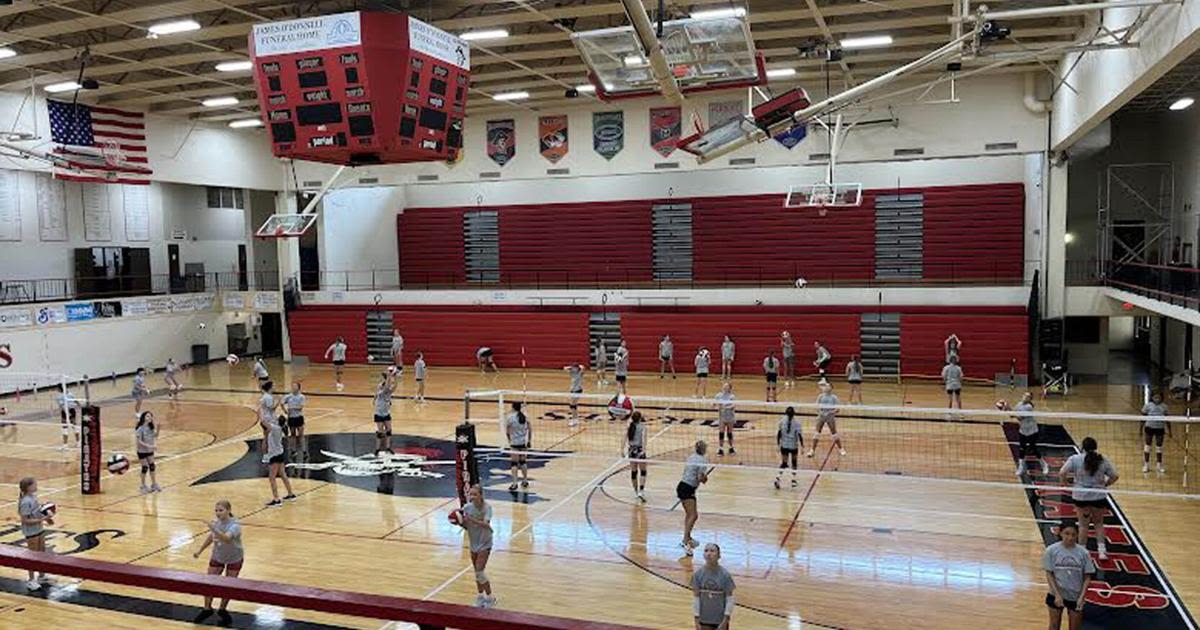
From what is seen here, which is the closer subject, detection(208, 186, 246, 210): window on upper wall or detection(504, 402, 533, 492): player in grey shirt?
detection(504, 402, 533, 492): player in grey shirt

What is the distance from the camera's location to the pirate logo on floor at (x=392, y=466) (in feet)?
50.9

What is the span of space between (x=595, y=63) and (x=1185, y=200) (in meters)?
22.0

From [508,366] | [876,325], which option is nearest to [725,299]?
[876,325]

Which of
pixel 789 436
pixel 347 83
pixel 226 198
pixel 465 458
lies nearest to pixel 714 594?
pixel 465 458

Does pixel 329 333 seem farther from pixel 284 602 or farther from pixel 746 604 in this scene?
pixel 284 602

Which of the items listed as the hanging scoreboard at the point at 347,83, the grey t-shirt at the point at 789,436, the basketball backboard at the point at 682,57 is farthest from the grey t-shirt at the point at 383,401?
the basketball backboard at the point at 682,57

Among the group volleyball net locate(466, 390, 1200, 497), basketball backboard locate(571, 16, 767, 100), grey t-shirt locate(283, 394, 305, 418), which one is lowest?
volleyball net locate(466, 390, 1200, 497)

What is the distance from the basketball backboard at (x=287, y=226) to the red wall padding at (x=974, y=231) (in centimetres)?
2019

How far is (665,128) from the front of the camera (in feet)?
97.1

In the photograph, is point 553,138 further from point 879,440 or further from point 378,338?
point 879,440

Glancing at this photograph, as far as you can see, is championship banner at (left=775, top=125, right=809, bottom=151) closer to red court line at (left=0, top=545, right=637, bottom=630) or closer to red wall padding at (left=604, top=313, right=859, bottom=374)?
red wall padding at (left=604, top=313, right=859, bottom=374)

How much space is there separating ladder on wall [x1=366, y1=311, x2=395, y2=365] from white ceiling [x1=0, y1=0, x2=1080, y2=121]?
30.6 feet

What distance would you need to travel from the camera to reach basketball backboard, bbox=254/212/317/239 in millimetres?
28361

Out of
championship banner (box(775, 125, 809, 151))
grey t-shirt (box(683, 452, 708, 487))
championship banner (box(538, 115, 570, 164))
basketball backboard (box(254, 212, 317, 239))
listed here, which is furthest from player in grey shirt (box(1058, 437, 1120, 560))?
basketball backboard (box(254, 212, 317, 239))
